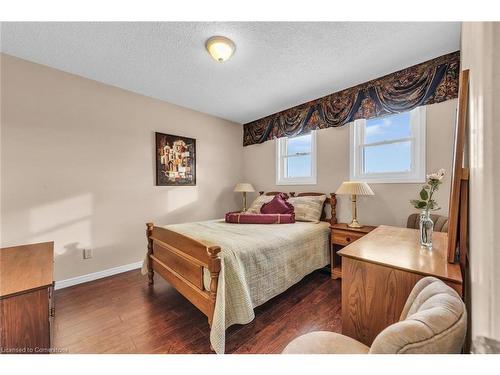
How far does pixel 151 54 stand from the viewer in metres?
2.03

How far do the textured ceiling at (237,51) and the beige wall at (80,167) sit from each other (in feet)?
0.85

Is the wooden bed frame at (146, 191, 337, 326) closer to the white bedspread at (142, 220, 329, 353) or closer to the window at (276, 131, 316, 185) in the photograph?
the white bedspread at (142, 220, 329, 353)

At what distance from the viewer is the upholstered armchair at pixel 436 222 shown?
1970mm

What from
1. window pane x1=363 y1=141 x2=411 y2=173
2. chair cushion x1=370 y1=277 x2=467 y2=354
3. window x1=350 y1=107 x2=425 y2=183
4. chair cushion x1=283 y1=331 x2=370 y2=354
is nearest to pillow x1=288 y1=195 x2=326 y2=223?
window x1=350 y1=107 x2=425 y2=183

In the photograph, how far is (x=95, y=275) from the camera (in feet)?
8.43

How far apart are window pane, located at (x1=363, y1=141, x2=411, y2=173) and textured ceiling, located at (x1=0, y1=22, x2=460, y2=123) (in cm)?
87

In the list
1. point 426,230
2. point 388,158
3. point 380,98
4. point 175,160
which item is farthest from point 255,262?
point 380,98

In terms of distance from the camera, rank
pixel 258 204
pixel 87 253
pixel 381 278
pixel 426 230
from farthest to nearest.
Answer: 1. pixel 258 204
2. pixel 87 253
3. pixel 426 230
4. pixel 381 278

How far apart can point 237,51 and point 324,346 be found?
2.35 metres

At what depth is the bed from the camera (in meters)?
1.45

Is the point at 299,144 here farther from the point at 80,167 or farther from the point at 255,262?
the point at 80,167

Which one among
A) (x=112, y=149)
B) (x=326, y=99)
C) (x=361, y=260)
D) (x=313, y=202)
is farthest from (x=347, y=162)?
(x=112, y=149)

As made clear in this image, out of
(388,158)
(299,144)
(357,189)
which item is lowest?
(357,189)

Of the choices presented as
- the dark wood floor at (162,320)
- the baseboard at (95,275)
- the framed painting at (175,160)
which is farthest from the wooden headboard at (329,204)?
the baseboard at (95,275)
